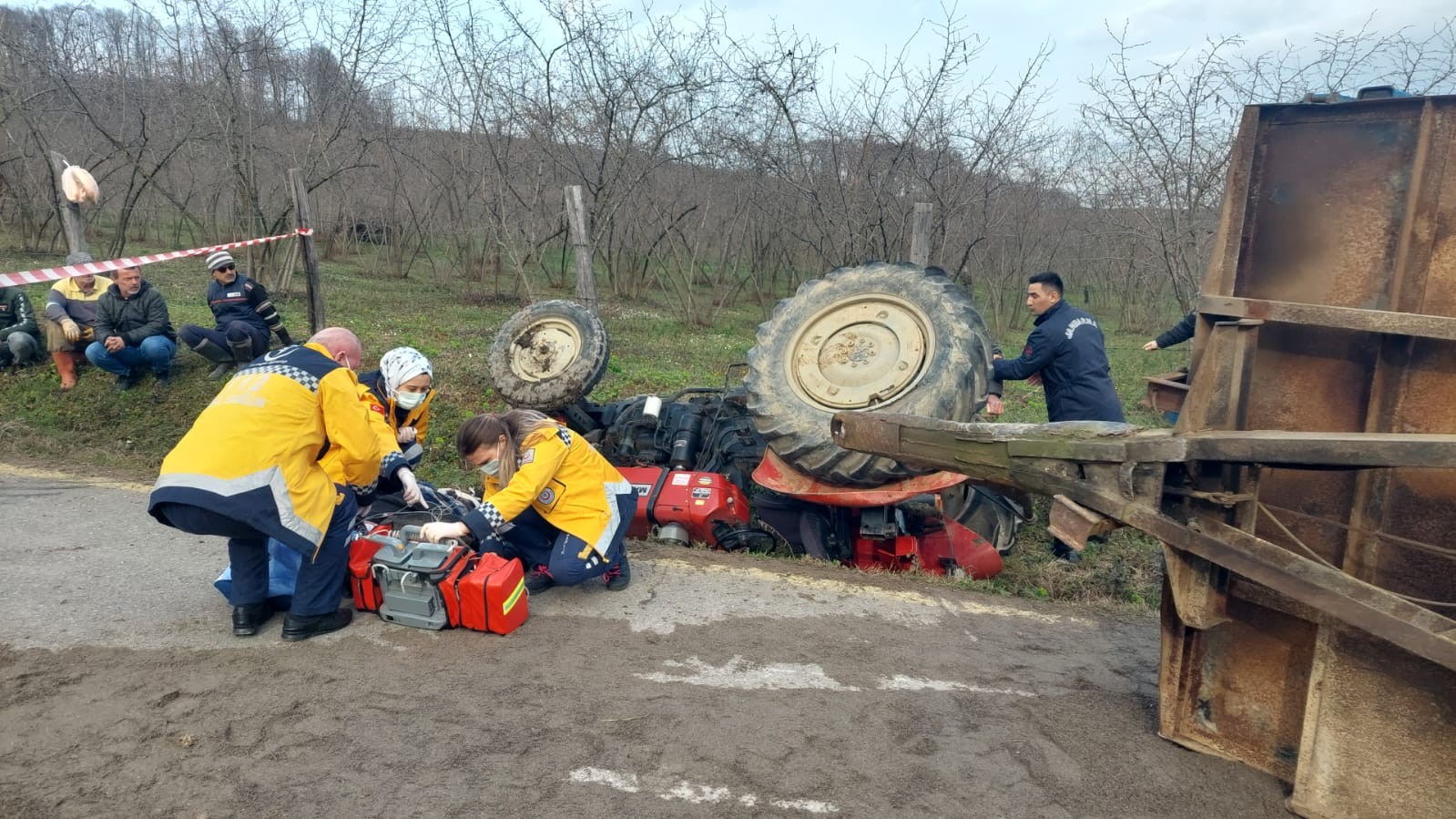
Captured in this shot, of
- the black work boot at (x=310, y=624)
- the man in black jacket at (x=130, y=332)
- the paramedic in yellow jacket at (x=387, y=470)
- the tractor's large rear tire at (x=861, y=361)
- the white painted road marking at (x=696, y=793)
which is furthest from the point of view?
the man in black jacket at (x=130, y=332)

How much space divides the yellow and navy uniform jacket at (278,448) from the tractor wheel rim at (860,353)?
2607 mm

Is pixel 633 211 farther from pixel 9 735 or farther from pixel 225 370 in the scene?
pixel 9 735

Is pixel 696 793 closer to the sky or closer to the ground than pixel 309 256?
closer to the ground

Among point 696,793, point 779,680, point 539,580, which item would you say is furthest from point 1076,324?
point 696,793

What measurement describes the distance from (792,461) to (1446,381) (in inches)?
122

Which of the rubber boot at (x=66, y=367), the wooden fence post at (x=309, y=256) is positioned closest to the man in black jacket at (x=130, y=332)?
the rubber boot at (x=66, y=367)

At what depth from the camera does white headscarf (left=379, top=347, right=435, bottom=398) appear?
202 inches

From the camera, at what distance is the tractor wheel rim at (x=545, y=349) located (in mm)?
7227

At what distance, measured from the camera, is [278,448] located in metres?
3.76

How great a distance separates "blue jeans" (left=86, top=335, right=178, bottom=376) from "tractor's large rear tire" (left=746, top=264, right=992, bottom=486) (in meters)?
6.11

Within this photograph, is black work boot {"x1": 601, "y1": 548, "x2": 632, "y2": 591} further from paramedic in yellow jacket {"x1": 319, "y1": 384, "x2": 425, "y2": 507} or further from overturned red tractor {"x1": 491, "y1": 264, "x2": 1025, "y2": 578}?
paramedic in yellow jacket {"x1": 319, "y1": 384, "x2": 425, "y2": 507}

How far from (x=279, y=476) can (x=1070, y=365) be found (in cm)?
450

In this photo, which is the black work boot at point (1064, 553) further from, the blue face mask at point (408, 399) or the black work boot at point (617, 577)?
the blue face mask at point (408, 399)

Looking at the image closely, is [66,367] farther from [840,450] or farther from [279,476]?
[840,450]
